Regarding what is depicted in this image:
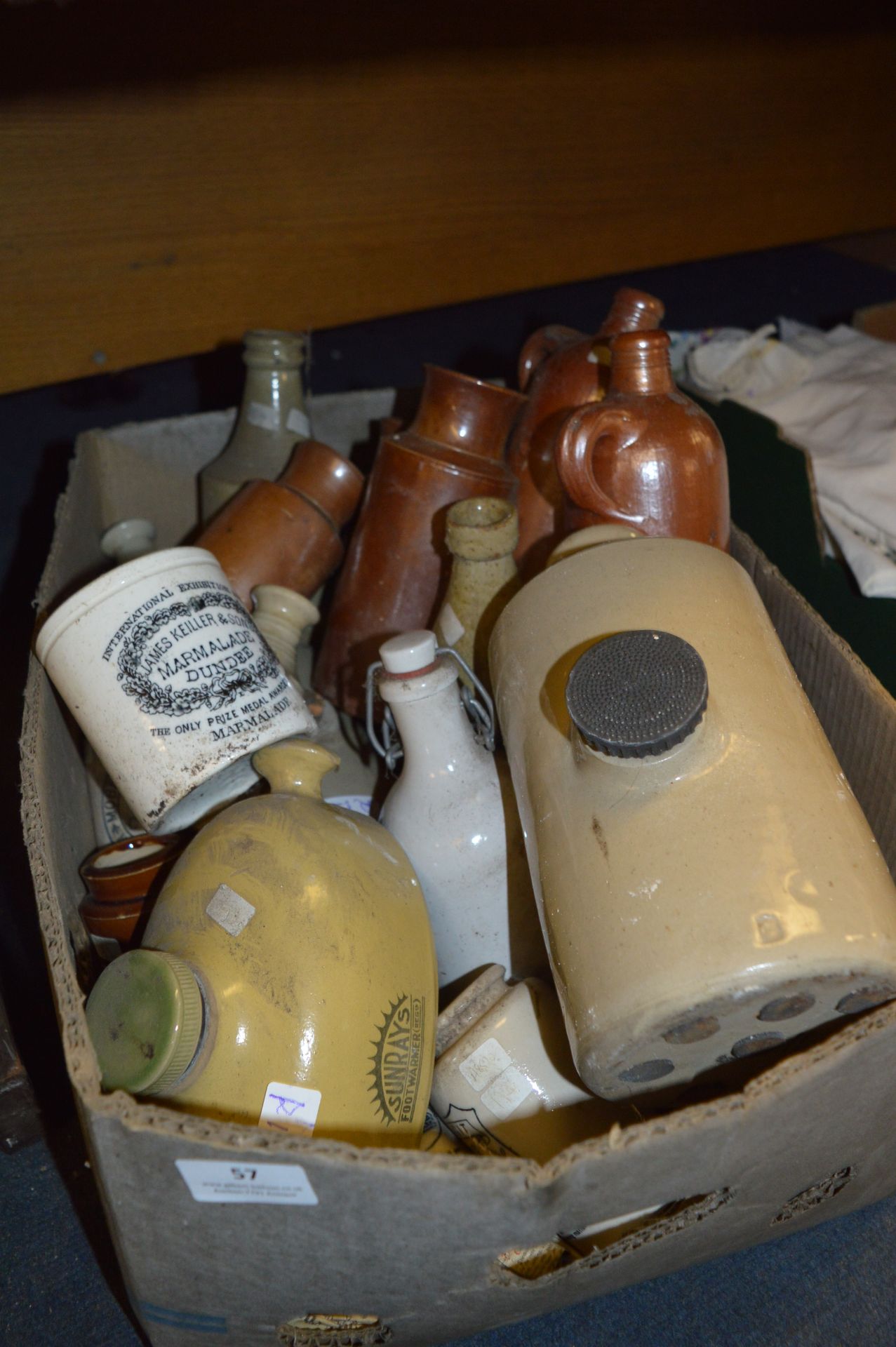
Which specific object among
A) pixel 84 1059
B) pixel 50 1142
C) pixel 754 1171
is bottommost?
pixel 50 1142

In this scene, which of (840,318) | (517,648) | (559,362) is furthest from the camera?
(840,318)

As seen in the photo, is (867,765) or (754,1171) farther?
(867,765)

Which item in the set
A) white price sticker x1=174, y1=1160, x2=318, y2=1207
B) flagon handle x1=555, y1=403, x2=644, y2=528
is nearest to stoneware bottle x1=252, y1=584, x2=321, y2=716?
flagon handle x1=555, y1=403, x2=644, y2=528

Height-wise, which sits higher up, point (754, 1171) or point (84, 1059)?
point (84, 1059)

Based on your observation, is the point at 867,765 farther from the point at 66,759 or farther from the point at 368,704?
the point at 66,759

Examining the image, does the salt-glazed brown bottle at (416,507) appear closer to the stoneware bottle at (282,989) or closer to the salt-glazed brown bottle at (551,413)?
the salt-glazed brown bottle at (551,413)

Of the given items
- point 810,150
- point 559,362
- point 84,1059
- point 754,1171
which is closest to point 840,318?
point 810,150

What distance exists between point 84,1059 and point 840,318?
1684 millimetres

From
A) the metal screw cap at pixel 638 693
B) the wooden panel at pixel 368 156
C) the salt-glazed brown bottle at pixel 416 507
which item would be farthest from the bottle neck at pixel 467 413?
the wooden panel at pixel 368 156

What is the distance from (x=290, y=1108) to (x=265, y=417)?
72cm

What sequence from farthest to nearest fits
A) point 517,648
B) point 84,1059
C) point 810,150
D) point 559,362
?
point 810,150 < point 559,362 < point 517,648 < point 84,1059

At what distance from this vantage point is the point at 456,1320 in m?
0.53

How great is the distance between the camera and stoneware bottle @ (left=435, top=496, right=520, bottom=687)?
750 millimetres

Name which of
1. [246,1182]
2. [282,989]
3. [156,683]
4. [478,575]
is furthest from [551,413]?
[246,1182]
